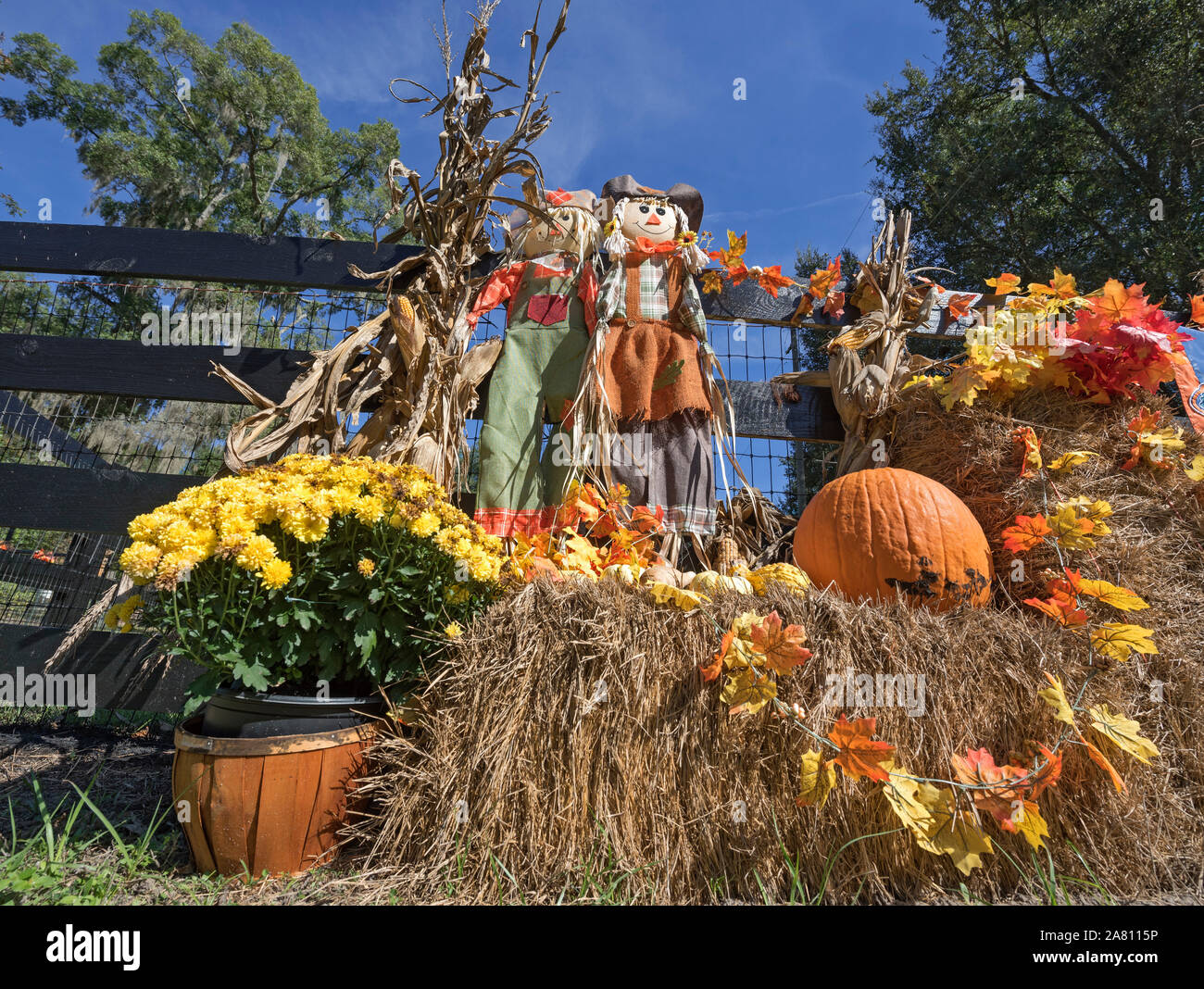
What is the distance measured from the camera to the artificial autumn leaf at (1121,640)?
1.42 metres

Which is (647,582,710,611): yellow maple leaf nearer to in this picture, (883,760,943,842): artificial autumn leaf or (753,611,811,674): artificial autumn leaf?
(753,611,811,674): artificial autumn leaf

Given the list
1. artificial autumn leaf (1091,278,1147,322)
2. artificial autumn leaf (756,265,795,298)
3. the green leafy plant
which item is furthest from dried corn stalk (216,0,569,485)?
artificial autumn leaf (1091,278,1147,322)

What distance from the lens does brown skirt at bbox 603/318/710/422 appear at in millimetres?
2346

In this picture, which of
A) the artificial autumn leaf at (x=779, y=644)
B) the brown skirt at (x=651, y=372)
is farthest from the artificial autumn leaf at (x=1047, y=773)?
the brown skirt at (x=651, y=372)

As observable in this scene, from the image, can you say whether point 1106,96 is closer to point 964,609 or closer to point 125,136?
point 964,609

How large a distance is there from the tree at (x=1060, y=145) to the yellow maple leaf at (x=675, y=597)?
7.63 metres

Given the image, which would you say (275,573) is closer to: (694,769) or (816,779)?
(694,769)

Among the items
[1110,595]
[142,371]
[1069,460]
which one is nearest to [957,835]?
[1110,595]

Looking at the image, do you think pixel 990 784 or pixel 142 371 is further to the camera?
pixel 142 371

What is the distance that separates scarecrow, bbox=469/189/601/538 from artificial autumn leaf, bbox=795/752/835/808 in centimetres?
128

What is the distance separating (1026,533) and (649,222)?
186cm

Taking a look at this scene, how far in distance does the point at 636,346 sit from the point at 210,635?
177 cm

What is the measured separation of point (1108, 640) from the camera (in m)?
1.45

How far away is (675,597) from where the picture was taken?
1.39m
